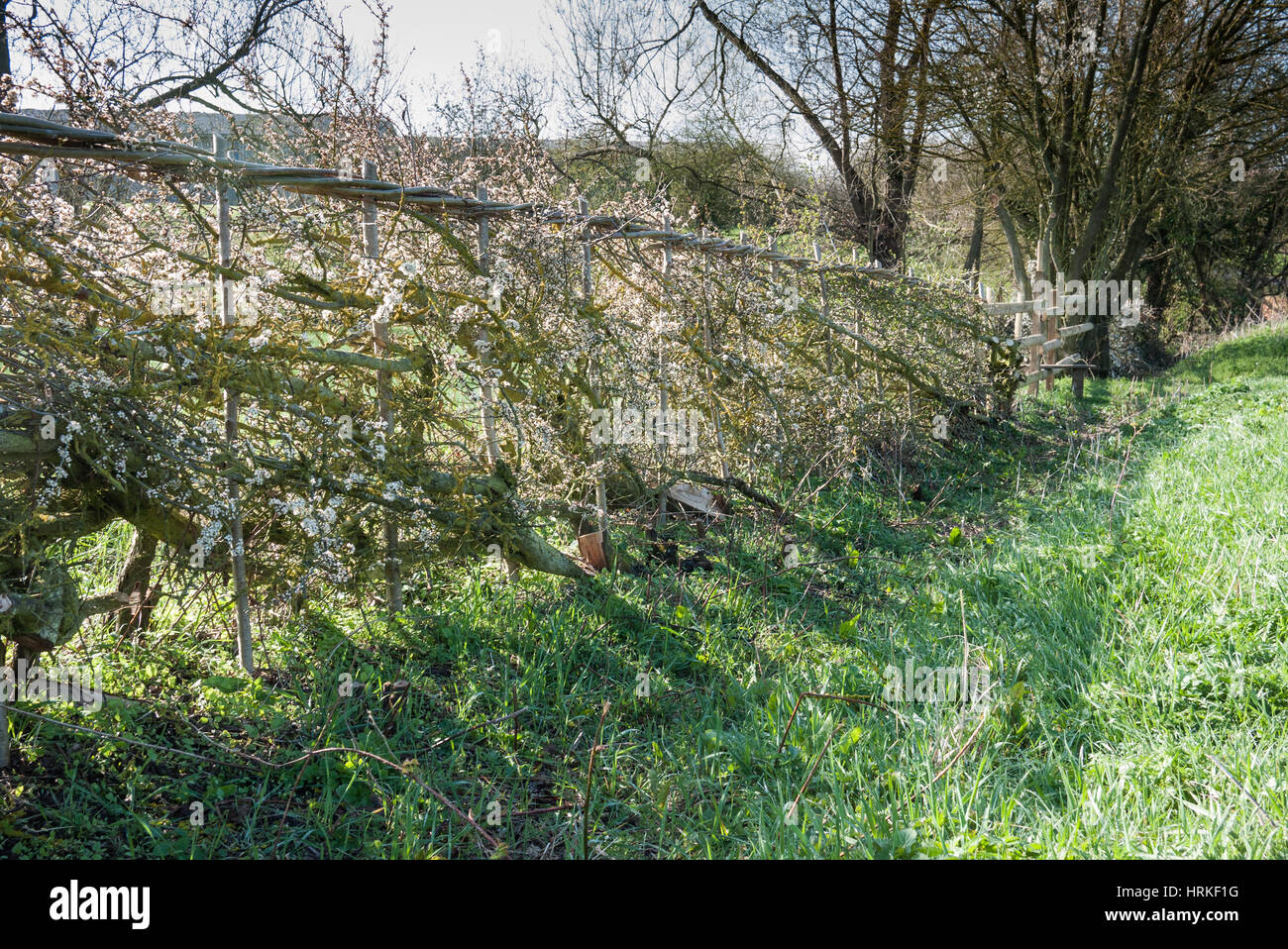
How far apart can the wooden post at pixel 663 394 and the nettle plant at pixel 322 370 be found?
0.02m

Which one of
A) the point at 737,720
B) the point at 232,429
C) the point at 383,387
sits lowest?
the point at 737,720

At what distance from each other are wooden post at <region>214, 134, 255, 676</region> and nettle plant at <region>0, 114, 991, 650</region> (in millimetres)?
30

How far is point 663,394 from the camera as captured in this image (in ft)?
19.7

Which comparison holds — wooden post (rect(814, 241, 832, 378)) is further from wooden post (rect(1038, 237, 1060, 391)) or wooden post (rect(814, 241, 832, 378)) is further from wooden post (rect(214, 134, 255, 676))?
wooden post (rect(1038, 237, 1060, 391))

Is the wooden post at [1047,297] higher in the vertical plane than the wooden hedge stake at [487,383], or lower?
higher

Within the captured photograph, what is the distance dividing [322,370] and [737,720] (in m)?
2.54

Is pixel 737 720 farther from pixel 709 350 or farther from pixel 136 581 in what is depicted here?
pixel 709 350

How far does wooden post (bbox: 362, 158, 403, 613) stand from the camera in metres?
4.07

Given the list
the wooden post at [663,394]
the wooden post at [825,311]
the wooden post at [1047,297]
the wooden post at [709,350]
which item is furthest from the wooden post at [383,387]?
the wooden post at [1047,297]

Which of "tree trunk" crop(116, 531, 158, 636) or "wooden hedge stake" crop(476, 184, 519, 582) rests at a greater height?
"wooden hedge stake" crop(476, 184, 519, 582)

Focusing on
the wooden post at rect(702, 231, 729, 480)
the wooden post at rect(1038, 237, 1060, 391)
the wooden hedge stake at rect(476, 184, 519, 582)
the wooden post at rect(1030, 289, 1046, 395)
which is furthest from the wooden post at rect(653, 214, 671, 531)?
the wooden post at rect(1038, 237, 1060, 391)

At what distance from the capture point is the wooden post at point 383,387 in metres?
4.07

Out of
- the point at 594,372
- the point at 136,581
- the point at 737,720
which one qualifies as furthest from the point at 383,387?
the point at 737,720

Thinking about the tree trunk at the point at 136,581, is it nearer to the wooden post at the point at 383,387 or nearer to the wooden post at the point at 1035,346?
the wooden post at the point at 383,387
